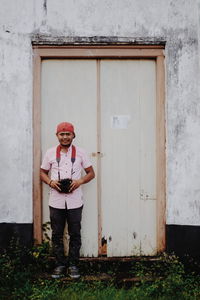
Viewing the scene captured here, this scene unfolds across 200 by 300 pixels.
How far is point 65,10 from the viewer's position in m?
5.98

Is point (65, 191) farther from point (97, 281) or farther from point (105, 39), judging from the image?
point (105, 39)

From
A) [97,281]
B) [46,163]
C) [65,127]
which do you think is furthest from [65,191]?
[97,281]

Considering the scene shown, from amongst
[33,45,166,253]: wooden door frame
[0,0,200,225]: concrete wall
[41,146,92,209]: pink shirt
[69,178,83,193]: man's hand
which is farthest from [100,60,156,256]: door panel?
[69,178,83,193]: man's hand

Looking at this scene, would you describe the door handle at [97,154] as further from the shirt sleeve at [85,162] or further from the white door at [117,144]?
the shirt sleeve at [85,162]

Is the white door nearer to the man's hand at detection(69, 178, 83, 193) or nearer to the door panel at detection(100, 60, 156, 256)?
the door panel at detection(100, 60, 156, 256)

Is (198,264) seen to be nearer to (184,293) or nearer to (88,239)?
(184,293)

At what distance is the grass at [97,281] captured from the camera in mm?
5148

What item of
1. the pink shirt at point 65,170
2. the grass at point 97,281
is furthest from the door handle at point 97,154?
the grass at point 97,281

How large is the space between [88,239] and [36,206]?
88cm

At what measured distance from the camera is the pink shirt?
5.77 metres

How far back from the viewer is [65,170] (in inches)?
228

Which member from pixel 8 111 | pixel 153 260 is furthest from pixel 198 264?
pixel 8 111

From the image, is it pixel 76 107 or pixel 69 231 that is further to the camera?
pixel 76 107

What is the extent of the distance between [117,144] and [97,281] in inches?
74.1
